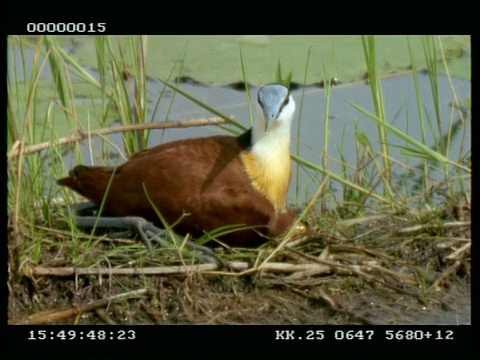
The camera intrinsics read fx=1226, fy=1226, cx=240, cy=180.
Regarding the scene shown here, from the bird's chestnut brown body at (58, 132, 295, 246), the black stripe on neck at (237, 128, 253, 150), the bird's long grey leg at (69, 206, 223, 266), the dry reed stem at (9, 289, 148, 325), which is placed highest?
the black stripe on neck at (237, 128, 253, 150)

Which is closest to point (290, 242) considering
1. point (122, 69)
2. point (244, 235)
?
point (244, 235)

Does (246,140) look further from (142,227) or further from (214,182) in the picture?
(142,227)

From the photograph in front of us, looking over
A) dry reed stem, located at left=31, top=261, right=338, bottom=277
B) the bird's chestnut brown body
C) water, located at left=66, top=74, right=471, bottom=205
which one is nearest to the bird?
the bird's chestnut brown body

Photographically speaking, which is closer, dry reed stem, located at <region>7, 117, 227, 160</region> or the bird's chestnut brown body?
the bird's chestnut brown body

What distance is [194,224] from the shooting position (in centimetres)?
502

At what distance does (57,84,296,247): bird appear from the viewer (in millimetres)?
5020

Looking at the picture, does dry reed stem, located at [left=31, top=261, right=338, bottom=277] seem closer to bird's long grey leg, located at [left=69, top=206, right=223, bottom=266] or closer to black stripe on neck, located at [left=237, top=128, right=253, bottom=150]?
bird's long grey leg, located at [left=69, top=206, right=223, bottom=266]

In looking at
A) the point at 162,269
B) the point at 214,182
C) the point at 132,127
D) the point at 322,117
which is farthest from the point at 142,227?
the point at 322,117

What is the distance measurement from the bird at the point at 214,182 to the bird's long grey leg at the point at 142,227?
8 cm

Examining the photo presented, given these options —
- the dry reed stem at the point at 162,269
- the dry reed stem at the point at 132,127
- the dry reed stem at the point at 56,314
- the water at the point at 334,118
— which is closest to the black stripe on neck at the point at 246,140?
the dry reed stem at the point at 132,127

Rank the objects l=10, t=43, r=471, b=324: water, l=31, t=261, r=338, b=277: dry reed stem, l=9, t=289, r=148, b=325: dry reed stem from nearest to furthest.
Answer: l=9, t=289, r=148, b=325: dry reed stem, l=31, t=261, r=338, b=277: dry reed stem, l=10, t=43, r=471, b=324: water

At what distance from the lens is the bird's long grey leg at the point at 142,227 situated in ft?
15.8

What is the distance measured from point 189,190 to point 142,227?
0.26 m

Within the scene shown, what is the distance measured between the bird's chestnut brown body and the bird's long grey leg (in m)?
0.08
